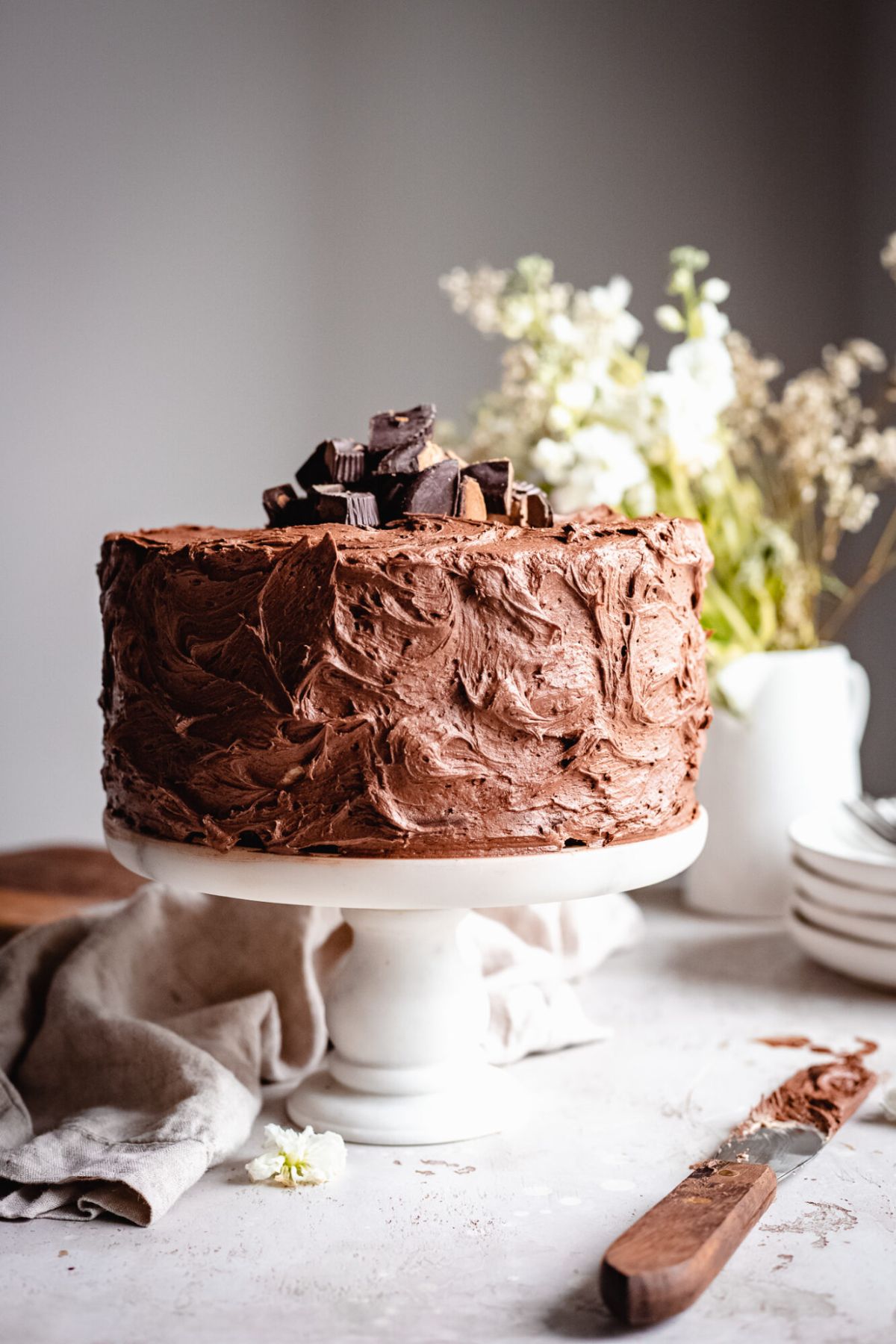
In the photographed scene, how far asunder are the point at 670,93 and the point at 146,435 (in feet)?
3.85

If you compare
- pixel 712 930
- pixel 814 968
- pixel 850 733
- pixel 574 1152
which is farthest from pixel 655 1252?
pixel 850 733

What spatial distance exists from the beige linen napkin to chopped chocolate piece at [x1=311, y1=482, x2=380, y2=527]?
44 cm

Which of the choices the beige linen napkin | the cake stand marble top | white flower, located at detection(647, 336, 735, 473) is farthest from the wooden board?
white flower, located at detection(647, 336, 735, 473)

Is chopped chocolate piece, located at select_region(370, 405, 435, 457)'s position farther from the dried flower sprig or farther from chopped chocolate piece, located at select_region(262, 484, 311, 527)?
the dried flower sprig

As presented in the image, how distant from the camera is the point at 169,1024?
4.65 ft

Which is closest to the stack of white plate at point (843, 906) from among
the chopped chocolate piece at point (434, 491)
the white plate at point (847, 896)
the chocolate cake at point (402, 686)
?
the white plate at point (847, 896)

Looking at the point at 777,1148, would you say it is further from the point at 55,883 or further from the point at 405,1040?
the point at 55,883

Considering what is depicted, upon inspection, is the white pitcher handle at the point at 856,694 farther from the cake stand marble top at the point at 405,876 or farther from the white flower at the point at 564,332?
the cake stand marble top at the point at 405,876

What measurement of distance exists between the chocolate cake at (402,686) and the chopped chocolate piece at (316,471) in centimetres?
12

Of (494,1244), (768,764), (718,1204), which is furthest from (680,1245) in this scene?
(768,764)

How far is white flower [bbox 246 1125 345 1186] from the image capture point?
1.18 meters

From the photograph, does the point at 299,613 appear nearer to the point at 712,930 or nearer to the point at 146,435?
the point at 712,930

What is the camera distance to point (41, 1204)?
112 centimetres

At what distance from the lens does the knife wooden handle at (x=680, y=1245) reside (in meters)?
0.93
